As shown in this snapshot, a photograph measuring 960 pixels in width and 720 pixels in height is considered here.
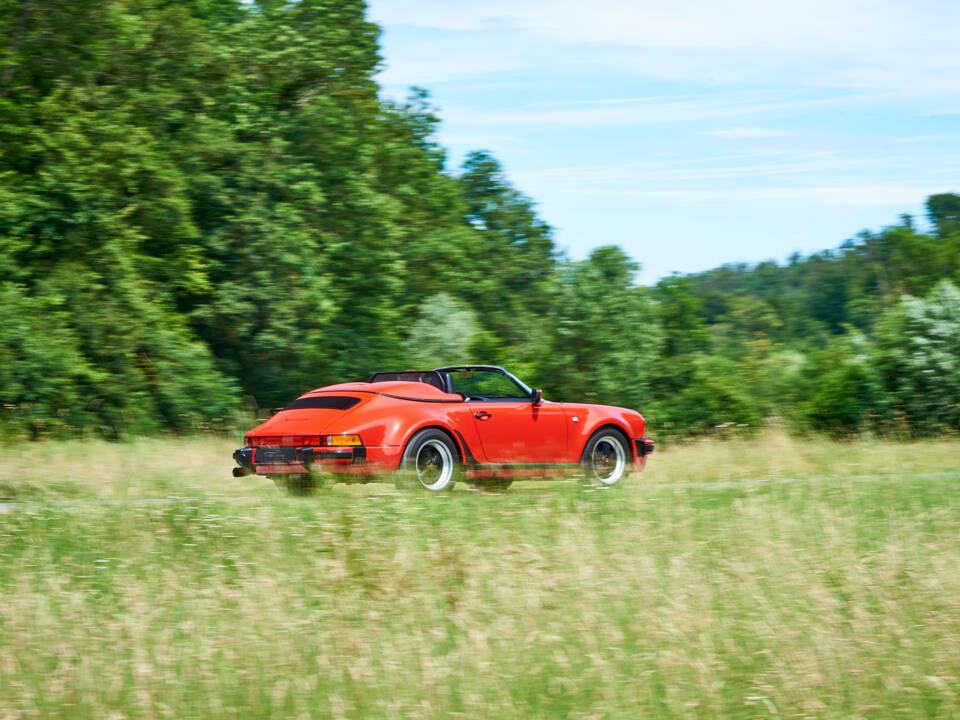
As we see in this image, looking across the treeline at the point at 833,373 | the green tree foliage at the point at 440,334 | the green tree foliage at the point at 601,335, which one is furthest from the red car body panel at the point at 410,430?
the green tree foliage at the point at 601,335

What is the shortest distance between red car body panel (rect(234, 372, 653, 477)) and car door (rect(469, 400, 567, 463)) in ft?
0.03

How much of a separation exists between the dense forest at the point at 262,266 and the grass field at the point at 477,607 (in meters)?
11.0

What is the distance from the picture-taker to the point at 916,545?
8352mm

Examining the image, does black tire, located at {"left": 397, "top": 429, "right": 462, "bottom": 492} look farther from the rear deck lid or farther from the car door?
the rear deck lid

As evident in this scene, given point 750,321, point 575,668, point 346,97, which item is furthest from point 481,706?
point 750,321

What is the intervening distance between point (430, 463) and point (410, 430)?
1.76 feet

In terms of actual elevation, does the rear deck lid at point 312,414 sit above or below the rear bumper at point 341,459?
above

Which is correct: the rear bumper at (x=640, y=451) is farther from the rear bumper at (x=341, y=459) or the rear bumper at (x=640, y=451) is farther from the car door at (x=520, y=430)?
the rear bumper at (x=341, y=459)

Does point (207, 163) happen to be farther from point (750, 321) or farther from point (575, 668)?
point (750, 321)

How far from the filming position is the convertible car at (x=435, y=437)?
33.8ft

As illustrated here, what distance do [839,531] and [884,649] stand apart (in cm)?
278

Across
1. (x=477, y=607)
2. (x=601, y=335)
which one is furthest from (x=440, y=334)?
(x=477, y=607)

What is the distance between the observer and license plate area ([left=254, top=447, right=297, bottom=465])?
10398 millimetres

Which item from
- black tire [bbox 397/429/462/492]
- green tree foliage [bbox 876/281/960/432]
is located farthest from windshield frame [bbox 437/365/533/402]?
green tree foliage [bbox 876/281/960/432]
